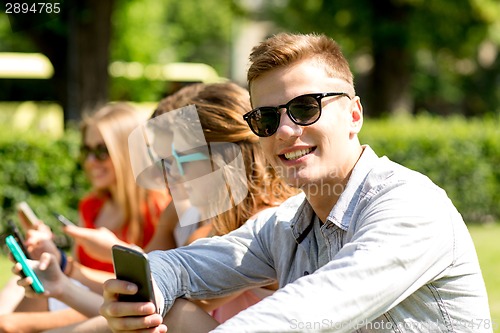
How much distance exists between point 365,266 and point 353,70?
1744 centimetres

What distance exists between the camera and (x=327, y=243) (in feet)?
7.78

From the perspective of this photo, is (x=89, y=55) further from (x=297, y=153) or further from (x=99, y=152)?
(x=297, y=153)

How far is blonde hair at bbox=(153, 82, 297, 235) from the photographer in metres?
3.27

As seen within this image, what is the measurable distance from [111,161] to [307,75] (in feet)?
8.89

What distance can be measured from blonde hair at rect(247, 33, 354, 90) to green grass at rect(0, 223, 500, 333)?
288 cm

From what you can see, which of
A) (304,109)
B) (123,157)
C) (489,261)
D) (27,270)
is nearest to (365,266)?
(304,109)

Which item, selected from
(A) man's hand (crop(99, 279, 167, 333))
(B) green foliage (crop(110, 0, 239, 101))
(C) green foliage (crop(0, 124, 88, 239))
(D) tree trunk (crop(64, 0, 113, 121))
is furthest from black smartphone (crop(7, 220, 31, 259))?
(B) green foliage (crop(110, 0, 239, 101))

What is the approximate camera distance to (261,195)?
10.8 ft

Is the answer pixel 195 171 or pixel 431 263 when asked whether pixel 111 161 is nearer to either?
pixel 195 171

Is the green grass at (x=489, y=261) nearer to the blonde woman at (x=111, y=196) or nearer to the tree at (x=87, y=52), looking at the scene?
the blonde woman at (x=111, y=196)

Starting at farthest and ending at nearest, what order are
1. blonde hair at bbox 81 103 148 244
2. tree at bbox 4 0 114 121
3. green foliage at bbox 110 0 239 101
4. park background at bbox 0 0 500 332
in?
green foliage at bbox 110 0 239 101, tree at bbox 4 0 114 121, park background at bbox 0 0 500 332, blonde hair at bbox 81 103 148 244

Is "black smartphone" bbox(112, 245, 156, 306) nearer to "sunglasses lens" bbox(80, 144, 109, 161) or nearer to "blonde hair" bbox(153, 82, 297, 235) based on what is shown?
"blonde hair" bbox(153, 82, 297, 235)

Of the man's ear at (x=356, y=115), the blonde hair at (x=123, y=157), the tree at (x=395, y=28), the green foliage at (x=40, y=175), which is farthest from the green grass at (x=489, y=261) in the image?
the tree at (x=395, y=28)

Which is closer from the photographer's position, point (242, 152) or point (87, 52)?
point (242, 152)
